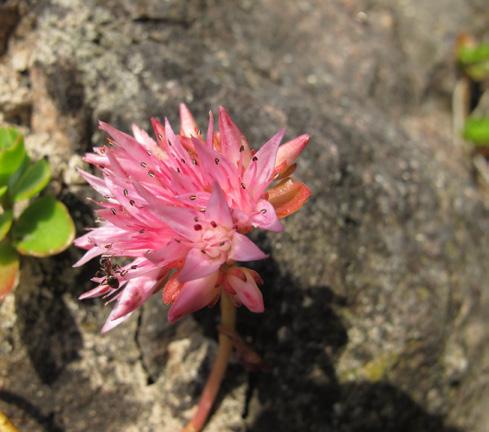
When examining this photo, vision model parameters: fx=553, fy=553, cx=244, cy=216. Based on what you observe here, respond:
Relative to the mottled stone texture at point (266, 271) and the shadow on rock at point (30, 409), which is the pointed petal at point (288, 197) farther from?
the shadow on rock at point (30, 409)

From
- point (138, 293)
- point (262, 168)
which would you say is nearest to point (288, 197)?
point (262, 168)

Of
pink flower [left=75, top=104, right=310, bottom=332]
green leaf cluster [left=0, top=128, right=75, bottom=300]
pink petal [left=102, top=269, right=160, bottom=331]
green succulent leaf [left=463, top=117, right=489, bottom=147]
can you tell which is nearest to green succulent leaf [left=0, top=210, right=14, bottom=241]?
green leaf cluster [left=0, top=128, right=75, bottom=300]

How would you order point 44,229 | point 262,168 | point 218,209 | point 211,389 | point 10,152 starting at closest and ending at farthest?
point 218,209 < point 262,168 < point 10,152 < point 44,229 < point 211,389

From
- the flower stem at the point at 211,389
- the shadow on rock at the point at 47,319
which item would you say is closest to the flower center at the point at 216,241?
the flower stem at the point at 211,389

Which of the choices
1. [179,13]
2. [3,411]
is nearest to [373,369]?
[3,411]

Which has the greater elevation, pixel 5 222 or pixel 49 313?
pixel 5 222

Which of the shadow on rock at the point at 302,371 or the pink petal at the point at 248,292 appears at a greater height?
the pink petal at the point at 248,292

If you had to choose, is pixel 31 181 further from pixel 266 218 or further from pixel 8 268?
pixel 266 218
